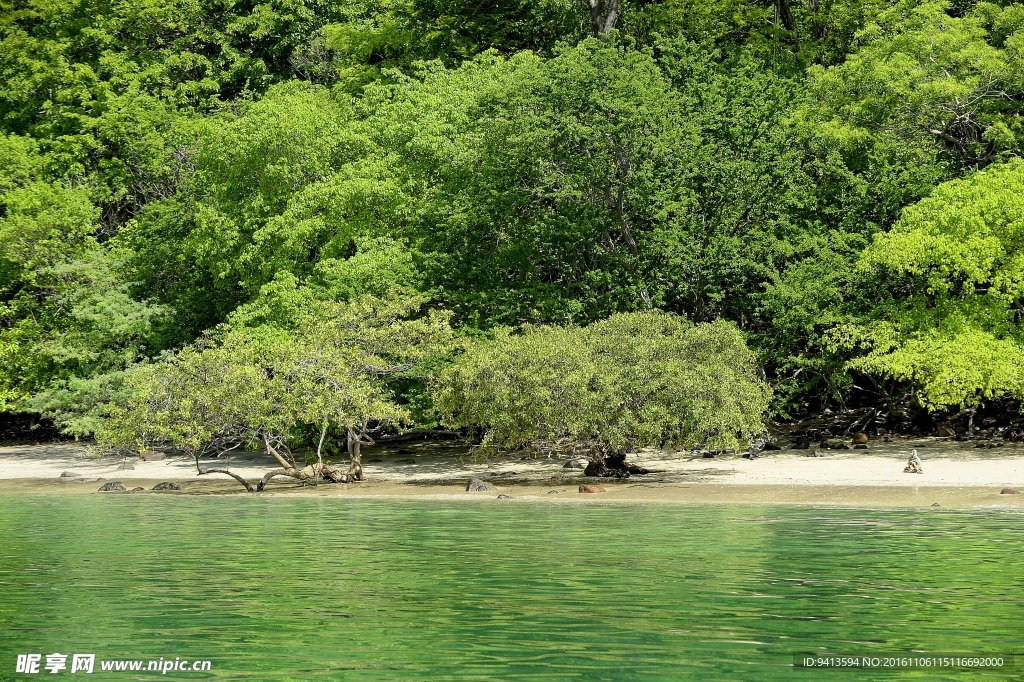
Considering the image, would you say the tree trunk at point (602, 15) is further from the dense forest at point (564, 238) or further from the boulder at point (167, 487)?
the boulder at point (167, 487)

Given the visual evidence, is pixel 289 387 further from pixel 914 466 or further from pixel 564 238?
pixel 914 466

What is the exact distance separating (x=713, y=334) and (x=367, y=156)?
1600cm

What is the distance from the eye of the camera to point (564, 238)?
134 feet

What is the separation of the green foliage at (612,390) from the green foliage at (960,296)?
14.6 ft

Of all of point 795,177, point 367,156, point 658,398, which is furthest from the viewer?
point 367,156

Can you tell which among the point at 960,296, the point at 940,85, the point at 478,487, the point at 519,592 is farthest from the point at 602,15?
the point at 519,592

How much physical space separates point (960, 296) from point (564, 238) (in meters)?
12.2

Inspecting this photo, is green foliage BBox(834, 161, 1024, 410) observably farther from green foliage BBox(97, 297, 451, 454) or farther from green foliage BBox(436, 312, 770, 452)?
green foliage BBox(97, 297, 451, 454)

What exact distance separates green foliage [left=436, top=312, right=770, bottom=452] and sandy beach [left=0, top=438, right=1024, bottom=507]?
4.83ft

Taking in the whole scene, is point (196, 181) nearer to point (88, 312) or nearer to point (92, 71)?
point (88, 312)

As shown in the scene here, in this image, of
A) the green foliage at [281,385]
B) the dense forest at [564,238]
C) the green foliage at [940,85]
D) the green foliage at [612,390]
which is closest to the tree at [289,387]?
the green foliage at [281,385]

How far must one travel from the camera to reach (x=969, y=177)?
36.9 m

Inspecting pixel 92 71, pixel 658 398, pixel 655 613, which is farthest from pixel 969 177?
pixel 92 71

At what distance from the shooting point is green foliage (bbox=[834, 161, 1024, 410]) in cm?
3331
